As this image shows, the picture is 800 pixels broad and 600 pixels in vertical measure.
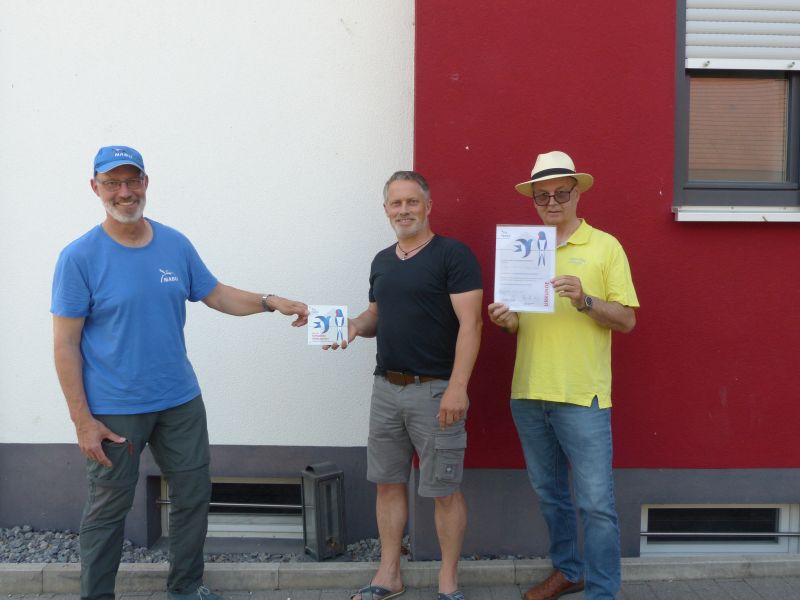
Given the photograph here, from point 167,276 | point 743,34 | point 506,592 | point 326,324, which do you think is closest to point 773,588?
point 506,592

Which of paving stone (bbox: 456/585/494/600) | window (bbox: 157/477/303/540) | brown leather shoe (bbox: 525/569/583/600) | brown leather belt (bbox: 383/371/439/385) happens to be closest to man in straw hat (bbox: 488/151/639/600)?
brown leather shoe (bbox: 525/569/583/600)

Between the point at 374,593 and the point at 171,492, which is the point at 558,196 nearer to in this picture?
the point at 374,593

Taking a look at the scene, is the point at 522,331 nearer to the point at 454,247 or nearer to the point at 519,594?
the point at 454,247

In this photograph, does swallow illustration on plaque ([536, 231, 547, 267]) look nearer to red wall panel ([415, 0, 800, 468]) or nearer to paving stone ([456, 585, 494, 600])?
red wall panel ([415, 0, 800, 468])

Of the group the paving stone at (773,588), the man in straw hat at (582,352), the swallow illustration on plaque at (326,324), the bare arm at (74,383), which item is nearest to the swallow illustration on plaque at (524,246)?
the man in straw hat at (582,352)

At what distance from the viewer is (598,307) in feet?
9.90

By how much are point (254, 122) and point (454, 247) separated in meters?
1.67

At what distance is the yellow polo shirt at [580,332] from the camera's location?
3133mm

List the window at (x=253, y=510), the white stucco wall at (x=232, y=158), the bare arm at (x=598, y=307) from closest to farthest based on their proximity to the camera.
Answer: the bare arm at (x=598, y=307) < the white stucco wall at (x=232, y=158) < the window at (x=253, y=510)

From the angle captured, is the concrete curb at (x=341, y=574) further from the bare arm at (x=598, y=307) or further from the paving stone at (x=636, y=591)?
the bare arm at (x=598, y=307)

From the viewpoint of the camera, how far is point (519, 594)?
144 inches

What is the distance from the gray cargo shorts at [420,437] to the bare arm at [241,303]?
23.0 inches

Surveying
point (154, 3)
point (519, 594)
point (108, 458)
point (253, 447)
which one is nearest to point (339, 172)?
point (154, 3)

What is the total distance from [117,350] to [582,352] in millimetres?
2068
